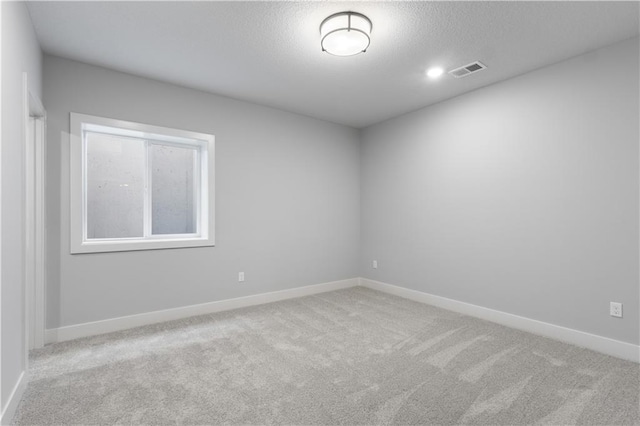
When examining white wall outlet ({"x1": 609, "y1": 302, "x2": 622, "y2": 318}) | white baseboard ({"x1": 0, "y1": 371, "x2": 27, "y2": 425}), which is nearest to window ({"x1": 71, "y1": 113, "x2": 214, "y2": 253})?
white baseboard ({"x1": 0, "y1": 371, "x2": 27, "y2": 425})

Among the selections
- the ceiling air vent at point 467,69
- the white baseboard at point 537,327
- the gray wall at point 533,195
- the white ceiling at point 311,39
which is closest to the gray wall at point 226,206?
the white ceiling at point 311,39

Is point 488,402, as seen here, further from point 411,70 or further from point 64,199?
point 64,199

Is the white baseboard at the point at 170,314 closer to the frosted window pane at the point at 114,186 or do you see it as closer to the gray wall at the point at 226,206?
the gray wall at the point at 226,206

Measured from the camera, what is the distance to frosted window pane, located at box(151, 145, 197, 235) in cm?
360

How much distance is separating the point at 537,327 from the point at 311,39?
11.0 feet

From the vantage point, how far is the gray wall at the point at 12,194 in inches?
65.8

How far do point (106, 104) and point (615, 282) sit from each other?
15.9 feet

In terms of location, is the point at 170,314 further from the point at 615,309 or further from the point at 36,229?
the point at 615,309

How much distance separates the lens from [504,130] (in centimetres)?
331

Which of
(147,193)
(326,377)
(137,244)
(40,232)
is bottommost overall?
(326,377)

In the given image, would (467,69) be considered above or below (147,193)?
above

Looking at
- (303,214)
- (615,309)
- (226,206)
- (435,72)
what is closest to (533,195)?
(615,309)

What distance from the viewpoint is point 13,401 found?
1777mm

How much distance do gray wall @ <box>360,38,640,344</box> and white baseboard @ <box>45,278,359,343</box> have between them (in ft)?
4.65
